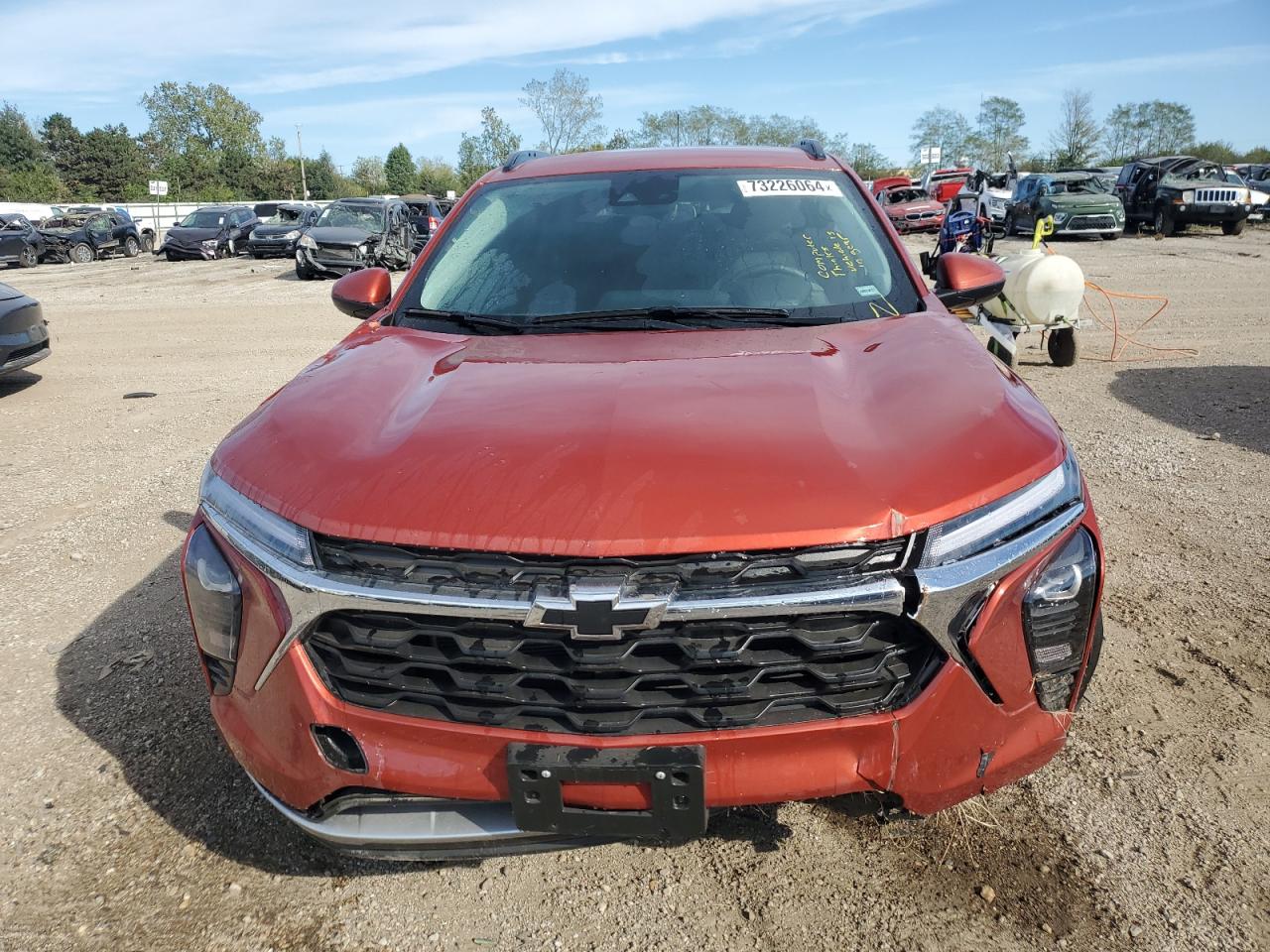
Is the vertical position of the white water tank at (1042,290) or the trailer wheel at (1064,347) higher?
the white water tank at (1042,290)

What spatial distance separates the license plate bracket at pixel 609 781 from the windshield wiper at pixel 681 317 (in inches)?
54.2

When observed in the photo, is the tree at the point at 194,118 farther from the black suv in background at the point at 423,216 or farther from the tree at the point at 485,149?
the black suv in background at the point at 423,216

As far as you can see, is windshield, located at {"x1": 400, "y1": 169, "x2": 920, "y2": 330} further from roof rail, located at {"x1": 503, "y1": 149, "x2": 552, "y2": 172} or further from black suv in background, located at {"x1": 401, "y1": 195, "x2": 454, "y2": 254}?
black suv in background, located at {"x1": 401, "y1": 195, "x2": 454, "y2": 254}

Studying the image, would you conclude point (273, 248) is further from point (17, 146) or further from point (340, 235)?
point (17, 146)

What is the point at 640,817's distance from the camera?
5.59ft

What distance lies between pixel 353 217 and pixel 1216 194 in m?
20.4

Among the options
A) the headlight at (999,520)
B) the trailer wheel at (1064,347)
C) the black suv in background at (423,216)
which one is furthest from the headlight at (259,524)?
the black suv in background at (423,216)

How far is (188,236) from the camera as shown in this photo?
2703 cm

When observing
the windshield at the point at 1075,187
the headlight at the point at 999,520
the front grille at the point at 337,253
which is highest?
the windshield at the point at 1075,187

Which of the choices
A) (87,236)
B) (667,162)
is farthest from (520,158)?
(87,236)

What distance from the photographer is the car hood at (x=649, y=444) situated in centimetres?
165

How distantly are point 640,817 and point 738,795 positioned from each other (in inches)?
7.4

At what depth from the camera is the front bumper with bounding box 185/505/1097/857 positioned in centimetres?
169

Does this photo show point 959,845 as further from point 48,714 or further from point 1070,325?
point 1070,325
